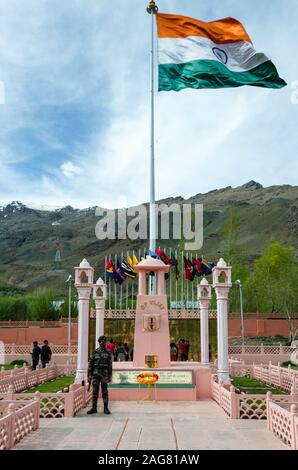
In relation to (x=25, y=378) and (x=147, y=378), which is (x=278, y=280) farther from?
(x=147, y=378)

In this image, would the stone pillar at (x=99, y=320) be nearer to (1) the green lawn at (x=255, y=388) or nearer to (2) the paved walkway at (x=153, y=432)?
(1) the green lawn at (x=255, y=388)

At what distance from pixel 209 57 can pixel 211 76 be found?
0.83 m

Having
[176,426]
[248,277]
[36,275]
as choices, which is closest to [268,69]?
[176,426]

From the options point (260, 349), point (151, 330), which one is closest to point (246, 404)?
point (151, 330)

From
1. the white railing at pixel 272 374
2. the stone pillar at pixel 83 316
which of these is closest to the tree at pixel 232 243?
the white railing at pixel 272 374

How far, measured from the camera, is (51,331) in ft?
134

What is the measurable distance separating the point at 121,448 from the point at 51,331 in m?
35.1

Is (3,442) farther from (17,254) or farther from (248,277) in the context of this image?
(17,254)

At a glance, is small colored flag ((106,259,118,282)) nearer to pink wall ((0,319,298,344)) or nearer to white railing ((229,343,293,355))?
white railing ((229,343,293,355))

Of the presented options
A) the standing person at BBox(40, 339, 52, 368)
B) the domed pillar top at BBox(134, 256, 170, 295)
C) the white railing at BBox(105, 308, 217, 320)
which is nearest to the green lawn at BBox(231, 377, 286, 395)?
the domed pillar top at BBox(134, 256, 170, 295)

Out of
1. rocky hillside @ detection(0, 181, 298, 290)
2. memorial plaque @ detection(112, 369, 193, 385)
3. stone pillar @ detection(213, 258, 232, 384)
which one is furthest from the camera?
rocky hillside @ detection(0, 181, 298, 290)

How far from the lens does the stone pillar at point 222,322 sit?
14797 millimetres

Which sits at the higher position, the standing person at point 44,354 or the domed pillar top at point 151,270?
the domed pillar top at point 151,270

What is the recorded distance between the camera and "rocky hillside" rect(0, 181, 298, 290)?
429 feet
